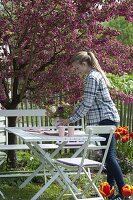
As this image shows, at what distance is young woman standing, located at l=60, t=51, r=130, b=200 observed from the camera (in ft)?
20.7

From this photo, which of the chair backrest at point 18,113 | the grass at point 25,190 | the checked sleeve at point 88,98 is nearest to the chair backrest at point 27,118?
the chair backrest at point 18,113

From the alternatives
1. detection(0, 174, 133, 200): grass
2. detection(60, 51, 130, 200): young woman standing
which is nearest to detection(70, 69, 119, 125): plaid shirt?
detection(60, 51, 130, 200): young woman standing

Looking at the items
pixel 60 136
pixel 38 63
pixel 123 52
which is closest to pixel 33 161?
pixel 38 63

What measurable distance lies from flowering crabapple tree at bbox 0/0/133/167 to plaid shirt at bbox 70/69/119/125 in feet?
2.55

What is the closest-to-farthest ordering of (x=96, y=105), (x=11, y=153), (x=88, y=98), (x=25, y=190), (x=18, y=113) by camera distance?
(x=88, y=98) → (x=96, y=105) → (x=25, y=190) → (x=18, y=113) → (x=11, y=153)

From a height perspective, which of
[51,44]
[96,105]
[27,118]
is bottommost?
[27,118]

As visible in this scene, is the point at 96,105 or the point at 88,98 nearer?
the point at 88,98

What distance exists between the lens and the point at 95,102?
6496mm

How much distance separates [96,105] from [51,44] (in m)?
1.25

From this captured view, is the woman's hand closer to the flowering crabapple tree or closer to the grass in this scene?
the grass

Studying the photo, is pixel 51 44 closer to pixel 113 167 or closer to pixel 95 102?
pixel 95 102

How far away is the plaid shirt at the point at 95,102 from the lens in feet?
20.7

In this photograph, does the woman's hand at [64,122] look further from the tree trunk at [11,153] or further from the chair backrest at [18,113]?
the tree trunk at [11,153]

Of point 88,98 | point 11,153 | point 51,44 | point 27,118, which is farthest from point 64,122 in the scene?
point 27,118
